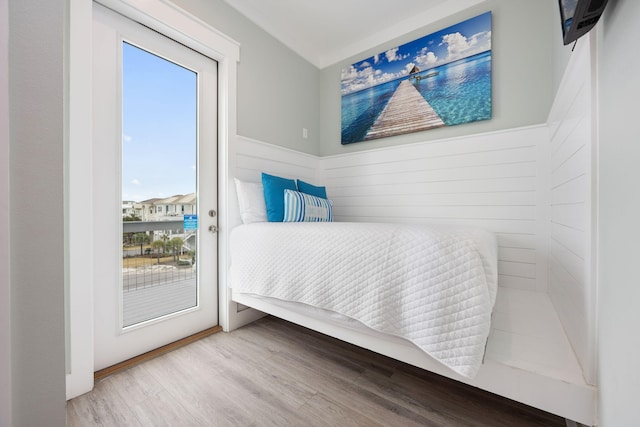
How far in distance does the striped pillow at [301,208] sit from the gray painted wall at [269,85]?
Result: 0.68m

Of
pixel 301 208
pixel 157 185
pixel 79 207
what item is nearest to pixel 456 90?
pixel 301 208

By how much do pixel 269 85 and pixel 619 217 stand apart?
2.41m

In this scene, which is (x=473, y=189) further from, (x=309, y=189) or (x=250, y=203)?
(x=250, y=203)

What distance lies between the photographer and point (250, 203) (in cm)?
193

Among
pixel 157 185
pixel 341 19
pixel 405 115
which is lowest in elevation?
pixel 157 185

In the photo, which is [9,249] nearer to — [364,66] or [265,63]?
[265,63]

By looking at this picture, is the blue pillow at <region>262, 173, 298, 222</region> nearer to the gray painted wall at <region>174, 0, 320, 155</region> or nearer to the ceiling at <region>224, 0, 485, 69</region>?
the gray painted wall at <region>174, 0, 320, 155</region>

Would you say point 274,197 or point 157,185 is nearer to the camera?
point 157,185

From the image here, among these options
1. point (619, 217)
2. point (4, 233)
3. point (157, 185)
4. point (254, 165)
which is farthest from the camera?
point (254, 165)

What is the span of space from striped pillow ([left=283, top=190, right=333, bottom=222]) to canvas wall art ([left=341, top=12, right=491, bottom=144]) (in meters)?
1.00

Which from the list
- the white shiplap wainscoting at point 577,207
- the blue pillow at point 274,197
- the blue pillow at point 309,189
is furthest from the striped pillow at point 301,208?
the white shiplap wainscoting at point 577,207

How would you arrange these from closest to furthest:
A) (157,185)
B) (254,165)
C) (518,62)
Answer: (157,185)
(518,62)
(254,165)

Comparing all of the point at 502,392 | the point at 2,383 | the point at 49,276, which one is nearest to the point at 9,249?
the point at 49,276

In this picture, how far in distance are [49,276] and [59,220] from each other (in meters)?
0.10
